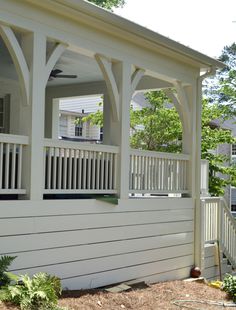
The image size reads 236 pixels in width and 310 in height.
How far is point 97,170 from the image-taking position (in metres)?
7.11

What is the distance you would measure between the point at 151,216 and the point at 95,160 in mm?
1577

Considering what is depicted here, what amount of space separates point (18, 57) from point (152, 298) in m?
3.66

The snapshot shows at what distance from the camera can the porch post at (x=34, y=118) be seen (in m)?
5.91

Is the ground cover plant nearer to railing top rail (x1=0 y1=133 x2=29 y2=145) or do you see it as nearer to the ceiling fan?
railing top rail (x1=0 y1=133 x2=29 y2=145)

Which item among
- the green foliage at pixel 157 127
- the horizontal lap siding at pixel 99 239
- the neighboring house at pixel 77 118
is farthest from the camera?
the neighboring house at pixel 77 118

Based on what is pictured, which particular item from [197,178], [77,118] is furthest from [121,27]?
[77,118]

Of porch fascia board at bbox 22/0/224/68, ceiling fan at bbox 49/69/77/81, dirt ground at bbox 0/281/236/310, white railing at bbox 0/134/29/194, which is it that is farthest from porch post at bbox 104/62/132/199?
ceiling fan at bbox 49/69/77/81

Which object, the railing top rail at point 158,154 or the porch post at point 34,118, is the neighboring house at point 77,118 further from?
the porch post at point 34,118

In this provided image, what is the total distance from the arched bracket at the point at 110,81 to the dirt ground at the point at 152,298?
8.28ft

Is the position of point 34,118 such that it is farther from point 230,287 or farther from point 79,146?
point 230,287

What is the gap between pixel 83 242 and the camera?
22.0ft

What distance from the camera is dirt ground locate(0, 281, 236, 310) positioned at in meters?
6.03

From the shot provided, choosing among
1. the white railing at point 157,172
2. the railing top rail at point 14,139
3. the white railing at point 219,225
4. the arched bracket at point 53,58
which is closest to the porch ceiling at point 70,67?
the arched bracket at point 53,58

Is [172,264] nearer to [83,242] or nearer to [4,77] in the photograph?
[83,242]
